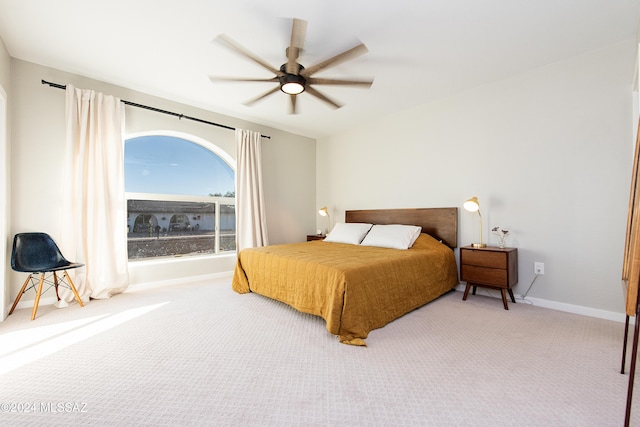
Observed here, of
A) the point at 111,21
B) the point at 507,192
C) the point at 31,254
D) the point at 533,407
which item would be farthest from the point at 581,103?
the point at 31,254

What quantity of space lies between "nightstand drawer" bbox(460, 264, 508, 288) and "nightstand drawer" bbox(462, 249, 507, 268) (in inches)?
1.7

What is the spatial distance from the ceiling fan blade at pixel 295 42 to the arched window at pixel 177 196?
7.49 feet

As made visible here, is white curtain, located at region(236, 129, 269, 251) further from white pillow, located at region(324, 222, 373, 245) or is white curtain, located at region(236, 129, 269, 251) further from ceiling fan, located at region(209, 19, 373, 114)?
ceiling fan, located at region(209, 19, 373, 114)

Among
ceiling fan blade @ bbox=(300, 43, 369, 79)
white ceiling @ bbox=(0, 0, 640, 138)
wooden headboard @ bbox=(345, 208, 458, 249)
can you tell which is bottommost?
wooden headboard @ bbox=(345, 208, 458, 249)

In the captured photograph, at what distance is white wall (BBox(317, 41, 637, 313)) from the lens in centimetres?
243

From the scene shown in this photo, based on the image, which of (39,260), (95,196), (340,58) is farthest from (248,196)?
(340,58)

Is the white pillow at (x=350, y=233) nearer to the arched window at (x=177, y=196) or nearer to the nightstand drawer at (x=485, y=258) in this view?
the nightstand drawer at (x=485, y=258)

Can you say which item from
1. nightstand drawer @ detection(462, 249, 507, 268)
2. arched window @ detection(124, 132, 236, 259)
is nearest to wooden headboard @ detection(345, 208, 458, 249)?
nightstand drawer @ detection(462, 249, 507, 268)

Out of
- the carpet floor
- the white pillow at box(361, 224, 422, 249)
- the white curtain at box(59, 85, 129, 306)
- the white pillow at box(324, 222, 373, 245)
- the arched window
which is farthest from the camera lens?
the white pillow at box(324, 222, 373, 245)

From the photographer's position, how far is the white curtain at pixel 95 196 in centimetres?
292

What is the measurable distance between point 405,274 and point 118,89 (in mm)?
3969

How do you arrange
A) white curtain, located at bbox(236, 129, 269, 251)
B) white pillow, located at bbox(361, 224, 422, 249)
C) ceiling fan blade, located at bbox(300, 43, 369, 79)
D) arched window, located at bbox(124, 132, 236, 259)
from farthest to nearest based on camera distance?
1. white curtain, located at bbox(236, 129, 269, 251)
2. arched window, located at bbox(124, 132, 236, 259)
3. white pillow, located at bbox(361, 224, 422, 249)
4. ceiling fan blade, located at bbox(300, 43, 369, 79)

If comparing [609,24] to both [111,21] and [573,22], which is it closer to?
[573,22]

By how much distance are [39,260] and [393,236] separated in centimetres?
381
